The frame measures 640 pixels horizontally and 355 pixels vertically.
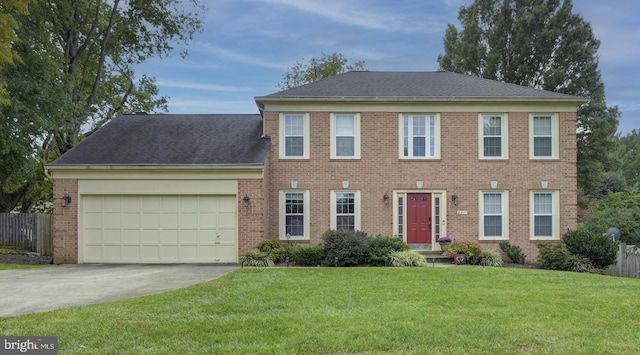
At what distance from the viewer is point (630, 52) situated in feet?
90.5

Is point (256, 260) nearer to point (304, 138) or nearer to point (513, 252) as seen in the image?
point (304, 138)

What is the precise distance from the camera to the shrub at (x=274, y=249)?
16.1 meters

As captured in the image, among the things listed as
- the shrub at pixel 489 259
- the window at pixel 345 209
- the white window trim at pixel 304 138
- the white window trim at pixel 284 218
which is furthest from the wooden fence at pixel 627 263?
the white window trim at pixel 304 138

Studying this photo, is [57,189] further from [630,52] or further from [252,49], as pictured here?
[630,52]

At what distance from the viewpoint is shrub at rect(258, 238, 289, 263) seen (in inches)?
632

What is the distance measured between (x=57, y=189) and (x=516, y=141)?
1602 centimetres

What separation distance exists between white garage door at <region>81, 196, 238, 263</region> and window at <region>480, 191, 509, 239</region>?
29.2 ft

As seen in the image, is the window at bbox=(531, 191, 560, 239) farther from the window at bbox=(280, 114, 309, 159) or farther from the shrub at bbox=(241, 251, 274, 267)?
the shrub at bbox=(241, 251, 274, 267)

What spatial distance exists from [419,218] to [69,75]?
18.1 m

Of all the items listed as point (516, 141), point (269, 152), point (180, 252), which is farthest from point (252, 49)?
point (516, 141)

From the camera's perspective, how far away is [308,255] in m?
15.9

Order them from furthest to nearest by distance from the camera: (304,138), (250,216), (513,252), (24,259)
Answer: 1. (304,138)
2. (24,259)
3. (513,252)
4. (250,216)

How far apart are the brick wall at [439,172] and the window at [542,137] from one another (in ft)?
0.83

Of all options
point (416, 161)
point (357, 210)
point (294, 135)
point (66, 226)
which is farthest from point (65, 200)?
point (416, 161)
